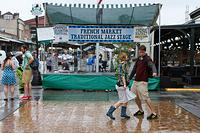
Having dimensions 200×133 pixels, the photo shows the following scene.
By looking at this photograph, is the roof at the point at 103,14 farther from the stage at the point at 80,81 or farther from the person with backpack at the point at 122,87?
the person with backpack at the point at 122,87

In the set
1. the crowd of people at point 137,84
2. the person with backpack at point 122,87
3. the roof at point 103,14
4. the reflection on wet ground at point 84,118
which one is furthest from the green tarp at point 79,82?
the person with backpack at point 122,87

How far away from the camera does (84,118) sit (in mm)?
6320

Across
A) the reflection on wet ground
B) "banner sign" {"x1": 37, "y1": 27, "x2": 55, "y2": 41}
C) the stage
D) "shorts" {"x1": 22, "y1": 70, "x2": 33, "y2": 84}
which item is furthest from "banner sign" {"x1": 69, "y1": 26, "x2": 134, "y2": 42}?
"shorts" {"x1": 22, "y1": 70, "x2": 33, "y2": 84}

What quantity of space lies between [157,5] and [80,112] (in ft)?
21.7

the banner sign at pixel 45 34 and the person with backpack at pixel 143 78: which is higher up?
the banner sign at pixel 45 34

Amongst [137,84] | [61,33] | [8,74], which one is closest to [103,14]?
[61,33]

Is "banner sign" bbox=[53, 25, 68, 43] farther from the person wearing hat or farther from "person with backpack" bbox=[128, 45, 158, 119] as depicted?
"person with backpack" bbox=[128, 45, 158, 119]

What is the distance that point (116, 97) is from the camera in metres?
9.60

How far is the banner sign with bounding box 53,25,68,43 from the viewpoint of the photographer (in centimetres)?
1210

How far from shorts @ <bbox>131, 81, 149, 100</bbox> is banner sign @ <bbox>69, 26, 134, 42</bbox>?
5692 mm

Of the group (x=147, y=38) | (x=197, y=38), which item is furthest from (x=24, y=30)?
(x=147, y=38)

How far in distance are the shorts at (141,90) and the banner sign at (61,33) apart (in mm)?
6371

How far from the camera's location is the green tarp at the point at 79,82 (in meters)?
10.9

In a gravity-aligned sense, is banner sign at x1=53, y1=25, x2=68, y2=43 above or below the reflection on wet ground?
above
